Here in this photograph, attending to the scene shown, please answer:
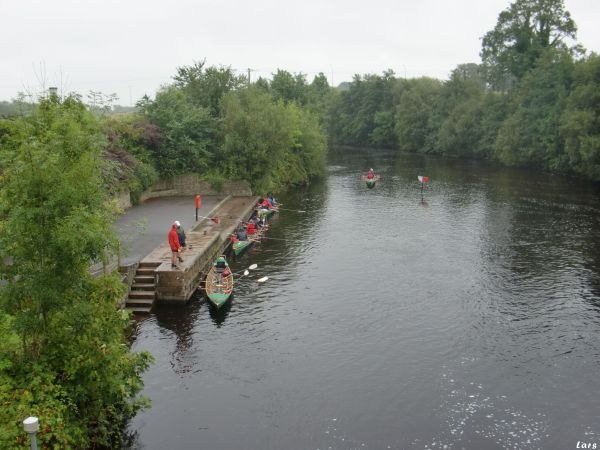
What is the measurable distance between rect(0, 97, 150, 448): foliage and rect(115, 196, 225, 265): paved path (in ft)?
40.3

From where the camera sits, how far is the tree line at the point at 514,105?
59.4 m

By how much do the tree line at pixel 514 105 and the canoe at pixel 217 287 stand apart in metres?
44.9

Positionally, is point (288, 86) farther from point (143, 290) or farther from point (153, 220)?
point (143, 290)

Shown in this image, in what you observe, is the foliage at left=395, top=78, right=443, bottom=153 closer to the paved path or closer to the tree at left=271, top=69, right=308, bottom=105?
the tree at left=271, top=69, right=308, bottom=105

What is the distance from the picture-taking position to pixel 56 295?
1174 cm

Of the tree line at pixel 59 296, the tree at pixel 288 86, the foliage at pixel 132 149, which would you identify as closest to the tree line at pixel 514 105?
the tree at pixel 288 86

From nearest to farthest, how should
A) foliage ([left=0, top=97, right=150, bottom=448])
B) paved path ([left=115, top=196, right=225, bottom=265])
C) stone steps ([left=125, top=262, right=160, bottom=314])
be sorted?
foliage ([left=0, top=97, right=150, bottom=448]), stone steps ([left=125, top=262, right=160, bottom=314]), paved path ([left=115, top=196, right=225, bottom=265])

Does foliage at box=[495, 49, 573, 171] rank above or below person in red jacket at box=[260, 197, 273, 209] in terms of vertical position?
above

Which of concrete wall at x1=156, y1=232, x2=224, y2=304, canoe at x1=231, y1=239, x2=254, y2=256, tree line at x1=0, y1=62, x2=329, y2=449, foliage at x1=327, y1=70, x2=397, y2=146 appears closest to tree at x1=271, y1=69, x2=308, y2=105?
foliage at x1=327, y1=70, x2=397, y2=146

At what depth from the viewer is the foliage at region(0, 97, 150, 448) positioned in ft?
36.6

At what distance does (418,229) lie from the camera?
38.4 m

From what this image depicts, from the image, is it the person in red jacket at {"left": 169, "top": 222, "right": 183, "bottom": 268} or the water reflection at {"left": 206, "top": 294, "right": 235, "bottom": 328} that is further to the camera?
the person in red jacket at {"left": 169, "top": 222, "right": 183, "bottom": 268}

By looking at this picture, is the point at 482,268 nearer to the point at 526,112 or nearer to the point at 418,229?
the point at 418,229

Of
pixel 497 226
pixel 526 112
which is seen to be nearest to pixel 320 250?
pixel 497 226
